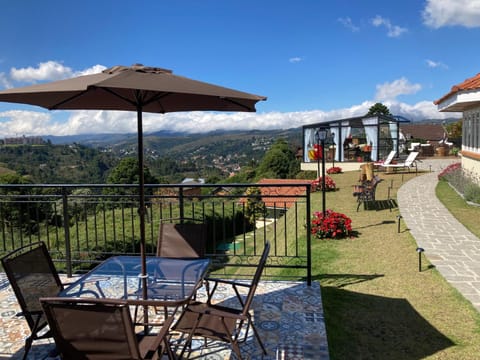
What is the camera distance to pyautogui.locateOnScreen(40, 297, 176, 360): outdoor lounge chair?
6.55 ft

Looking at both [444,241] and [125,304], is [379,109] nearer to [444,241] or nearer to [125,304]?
[444,241]

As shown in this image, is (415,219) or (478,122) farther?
(478,122)

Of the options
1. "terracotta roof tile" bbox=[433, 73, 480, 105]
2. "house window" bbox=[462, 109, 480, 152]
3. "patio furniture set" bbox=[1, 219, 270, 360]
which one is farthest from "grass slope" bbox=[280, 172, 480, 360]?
"house window" bbox=[462, 109, 480, 152]

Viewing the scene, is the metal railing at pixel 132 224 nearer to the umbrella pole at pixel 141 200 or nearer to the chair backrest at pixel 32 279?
the umbrella pole at pixel 141 200

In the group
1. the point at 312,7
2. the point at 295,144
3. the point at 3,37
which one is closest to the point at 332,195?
A: the point at 312,7

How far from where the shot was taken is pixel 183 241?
382 cm

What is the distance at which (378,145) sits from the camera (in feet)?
78.1

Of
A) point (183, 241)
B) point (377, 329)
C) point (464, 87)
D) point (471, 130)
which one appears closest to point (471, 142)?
point (471, 130)

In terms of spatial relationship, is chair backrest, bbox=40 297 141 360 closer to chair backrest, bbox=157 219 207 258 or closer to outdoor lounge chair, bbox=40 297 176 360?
outdoor lounge chair, bbox=40 297 176 360

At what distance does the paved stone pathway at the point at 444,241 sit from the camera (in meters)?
5.15

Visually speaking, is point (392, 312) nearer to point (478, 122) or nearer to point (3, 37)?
point (478, 122)

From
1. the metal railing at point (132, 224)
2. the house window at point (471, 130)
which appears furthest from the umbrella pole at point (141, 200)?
the house window at point (471, 130)

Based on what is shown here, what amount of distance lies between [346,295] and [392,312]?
609 millimetres

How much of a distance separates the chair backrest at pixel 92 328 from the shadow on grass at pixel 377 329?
1906 mm
